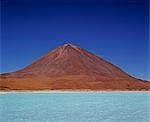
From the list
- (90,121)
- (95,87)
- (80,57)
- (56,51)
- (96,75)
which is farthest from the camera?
(56,51)

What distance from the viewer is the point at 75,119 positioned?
15648 mm

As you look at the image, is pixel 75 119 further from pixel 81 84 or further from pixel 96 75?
→ pixel 96 75

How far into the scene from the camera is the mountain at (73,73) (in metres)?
84.6

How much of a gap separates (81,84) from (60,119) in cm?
7036

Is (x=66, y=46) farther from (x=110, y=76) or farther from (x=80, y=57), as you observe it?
(x=110, y=76)

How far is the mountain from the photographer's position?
84.6 metres

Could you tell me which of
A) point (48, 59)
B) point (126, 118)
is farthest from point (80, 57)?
point (126, 118)

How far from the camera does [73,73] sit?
98.4 m

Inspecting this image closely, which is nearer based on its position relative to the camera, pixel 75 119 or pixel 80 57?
pixel 75 119

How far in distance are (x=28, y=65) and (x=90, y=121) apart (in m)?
101

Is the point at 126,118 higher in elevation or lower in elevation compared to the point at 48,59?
lower

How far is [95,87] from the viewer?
83625 mm

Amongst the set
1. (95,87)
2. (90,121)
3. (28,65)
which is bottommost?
(90,121)

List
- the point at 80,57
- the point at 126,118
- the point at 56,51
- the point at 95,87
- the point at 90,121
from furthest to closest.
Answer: the point at 56,51 → the point at 80,57 → the point at 95,87 → the point at 126,118 → the point at 90,121
